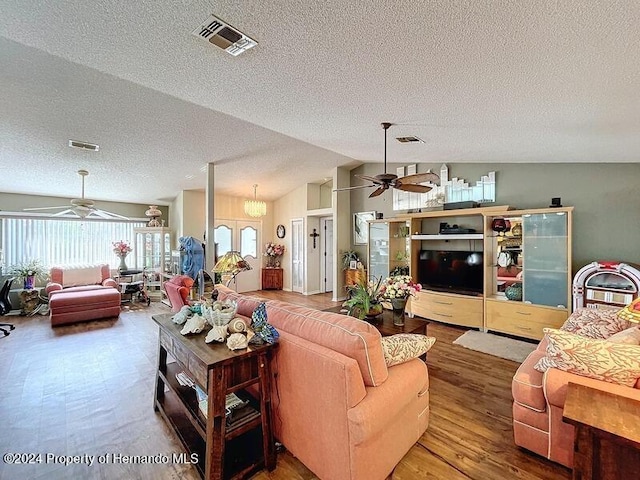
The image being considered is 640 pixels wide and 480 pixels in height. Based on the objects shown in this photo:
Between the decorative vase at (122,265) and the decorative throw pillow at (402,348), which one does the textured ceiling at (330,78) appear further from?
the decorative vase at (122,265)

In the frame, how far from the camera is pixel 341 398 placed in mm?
1428

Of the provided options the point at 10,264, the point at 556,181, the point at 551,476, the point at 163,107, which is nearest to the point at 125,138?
the point at 163,107

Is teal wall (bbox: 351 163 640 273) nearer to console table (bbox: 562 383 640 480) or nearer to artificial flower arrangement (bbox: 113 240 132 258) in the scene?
console table (bbox: 562 383 640 480)

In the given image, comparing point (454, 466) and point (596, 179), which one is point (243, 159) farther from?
point (596, 179)

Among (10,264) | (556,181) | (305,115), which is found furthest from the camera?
(10,264)

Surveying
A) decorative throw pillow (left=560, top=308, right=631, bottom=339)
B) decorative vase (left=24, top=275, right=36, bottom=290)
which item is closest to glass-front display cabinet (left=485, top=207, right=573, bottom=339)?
decorative throw pillow (left=560, top=308, right=631, bottom=339)

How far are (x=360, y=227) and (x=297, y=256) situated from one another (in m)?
2.06

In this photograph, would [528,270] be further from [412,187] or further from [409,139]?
[409,139]

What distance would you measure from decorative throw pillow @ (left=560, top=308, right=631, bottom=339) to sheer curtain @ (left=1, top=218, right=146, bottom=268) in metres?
8.54

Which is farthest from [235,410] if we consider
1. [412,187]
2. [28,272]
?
[28,272]

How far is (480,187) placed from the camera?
471 centimetres

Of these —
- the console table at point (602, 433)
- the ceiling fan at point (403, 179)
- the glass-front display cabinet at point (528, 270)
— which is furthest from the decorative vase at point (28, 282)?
the glass-front display cabinet at point (528, 270)

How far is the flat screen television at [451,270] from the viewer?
450 cm

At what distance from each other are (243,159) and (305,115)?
234cm
